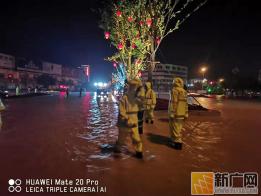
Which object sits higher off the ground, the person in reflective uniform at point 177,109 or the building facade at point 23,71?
the building facade at point 23,71

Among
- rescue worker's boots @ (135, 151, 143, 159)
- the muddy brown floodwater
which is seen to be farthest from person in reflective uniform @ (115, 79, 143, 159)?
the muddy brown floodwater

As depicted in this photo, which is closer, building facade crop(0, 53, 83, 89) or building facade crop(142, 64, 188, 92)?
building facade crop(0, 53, 83, 89)

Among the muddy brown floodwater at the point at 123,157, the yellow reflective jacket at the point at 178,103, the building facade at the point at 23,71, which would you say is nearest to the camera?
the muddy brown floodwater at the point at 123,157

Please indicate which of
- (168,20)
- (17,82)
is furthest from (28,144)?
(17,82)

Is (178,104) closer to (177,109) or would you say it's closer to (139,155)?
(177,109)

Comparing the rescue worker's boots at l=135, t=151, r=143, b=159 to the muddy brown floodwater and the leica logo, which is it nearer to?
the muddy brown floodwater

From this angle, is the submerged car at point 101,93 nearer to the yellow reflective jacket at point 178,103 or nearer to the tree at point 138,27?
the tree at point 138,27

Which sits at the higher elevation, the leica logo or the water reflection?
the water reflection

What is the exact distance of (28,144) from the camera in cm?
895

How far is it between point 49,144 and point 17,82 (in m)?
64.1

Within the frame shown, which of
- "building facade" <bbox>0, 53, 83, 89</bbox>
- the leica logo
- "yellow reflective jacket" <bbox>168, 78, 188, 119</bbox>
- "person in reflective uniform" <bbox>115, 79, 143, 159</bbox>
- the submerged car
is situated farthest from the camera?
"building facade" <bbox>0, 53, 83, 89</bbox>

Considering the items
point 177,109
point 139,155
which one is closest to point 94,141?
point 139,155

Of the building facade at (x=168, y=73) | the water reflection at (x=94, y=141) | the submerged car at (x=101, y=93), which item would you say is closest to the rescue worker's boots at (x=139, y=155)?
the water reflection at (x=94, y=141)

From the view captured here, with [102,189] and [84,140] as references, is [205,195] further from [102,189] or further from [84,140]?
[84,140]
